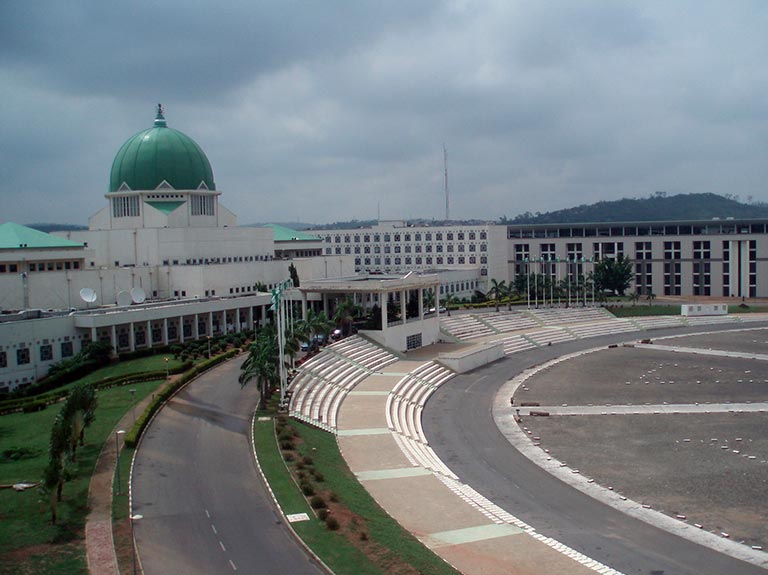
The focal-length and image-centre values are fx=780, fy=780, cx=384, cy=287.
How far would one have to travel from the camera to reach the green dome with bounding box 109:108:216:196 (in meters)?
71.2

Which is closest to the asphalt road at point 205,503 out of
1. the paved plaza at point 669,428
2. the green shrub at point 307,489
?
the green shrub at point 307,489

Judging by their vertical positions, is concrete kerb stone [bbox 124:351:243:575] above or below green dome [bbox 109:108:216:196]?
below

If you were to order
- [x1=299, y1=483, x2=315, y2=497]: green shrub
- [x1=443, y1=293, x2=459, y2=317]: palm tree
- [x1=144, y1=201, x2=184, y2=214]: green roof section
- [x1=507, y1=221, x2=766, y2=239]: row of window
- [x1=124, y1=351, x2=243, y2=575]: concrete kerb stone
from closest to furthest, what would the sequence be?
[x1=124, y1=351, x2=243, y2=575]: concrete kerb stone → [x1=299, y1=483, x2=315, y2=497]: green shrub → [x1=144, y1=201, x2=184, y2=214]: green roof section → [x1=443, y1=293, x2=459, y2=317]: palm tree → [x1=507, y1=221, x2=766, y2=239]: row of window

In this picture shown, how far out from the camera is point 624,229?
107062 mm

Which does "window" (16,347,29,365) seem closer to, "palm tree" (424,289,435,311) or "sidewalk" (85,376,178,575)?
"sidewalk" (85,376,178,575)

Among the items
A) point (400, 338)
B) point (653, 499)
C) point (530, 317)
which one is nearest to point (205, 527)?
point (653, 499)

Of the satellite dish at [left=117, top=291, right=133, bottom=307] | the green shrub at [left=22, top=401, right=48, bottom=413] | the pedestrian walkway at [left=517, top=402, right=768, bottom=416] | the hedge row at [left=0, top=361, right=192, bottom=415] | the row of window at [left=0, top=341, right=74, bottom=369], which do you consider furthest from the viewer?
the satellite dish at [left=117, top=291, right=133, bottom=307]

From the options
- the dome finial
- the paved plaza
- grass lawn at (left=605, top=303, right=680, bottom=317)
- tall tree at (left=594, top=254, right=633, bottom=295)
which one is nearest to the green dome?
the dome finial

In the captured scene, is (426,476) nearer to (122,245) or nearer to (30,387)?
(30,387)

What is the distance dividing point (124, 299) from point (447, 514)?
3996 cm

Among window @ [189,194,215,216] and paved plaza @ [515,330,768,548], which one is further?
window @ [189,194,215,216]

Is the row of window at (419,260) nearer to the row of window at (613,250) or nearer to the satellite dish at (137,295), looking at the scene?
the row of window at (613,250)

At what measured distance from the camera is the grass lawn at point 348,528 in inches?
888

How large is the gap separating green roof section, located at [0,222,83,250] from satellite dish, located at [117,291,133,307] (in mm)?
8658
